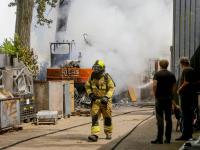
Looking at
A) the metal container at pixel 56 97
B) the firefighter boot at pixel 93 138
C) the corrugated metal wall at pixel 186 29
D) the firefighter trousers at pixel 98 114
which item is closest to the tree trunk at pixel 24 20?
the metal container at pixel 56 97

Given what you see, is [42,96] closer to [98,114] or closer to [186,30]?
[98,114]

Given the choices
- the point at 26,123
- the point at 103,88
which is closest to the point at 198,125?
the point at 103,88

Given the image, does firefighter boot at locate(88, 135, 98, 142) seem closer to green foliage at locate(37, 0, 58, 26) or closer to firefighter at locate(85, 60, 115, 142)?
firefighter at locate(85, 60, 115, 142)

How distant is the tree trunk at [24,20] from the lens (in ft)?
60.5

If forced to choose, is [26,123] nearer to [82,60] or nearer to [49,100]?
[49,100]

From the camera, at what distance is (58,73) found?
19734mm

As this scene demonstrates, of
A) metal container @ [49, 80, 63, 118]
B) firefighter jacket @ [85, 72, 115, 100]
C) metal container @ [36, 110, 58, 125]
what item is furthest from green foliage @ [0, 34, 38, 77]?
firefighter jacket @ [85, 72, 115, 100]

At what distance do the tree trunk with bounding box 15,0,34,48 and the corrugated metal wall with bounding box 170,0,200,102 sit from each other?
26.0 ft

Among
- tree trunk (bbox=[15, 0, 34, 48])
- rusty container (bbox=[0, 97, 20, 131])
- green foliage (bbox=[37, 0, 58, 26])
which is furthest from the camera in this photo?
green foliage (bbox=[37, 0, 58, 26])

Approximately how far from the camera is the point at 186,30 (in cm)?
1372

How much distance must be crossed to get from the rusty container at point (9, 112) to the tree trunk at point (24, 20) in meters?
8.78

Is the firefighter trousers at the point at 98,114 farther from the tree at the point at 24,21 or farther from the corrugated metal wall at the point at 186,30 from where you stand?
the tree at the point at 24,21

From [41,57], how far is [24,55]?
17.8m

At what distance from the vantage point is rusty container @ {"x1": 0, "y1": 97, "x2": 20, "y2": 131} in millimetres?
9266
